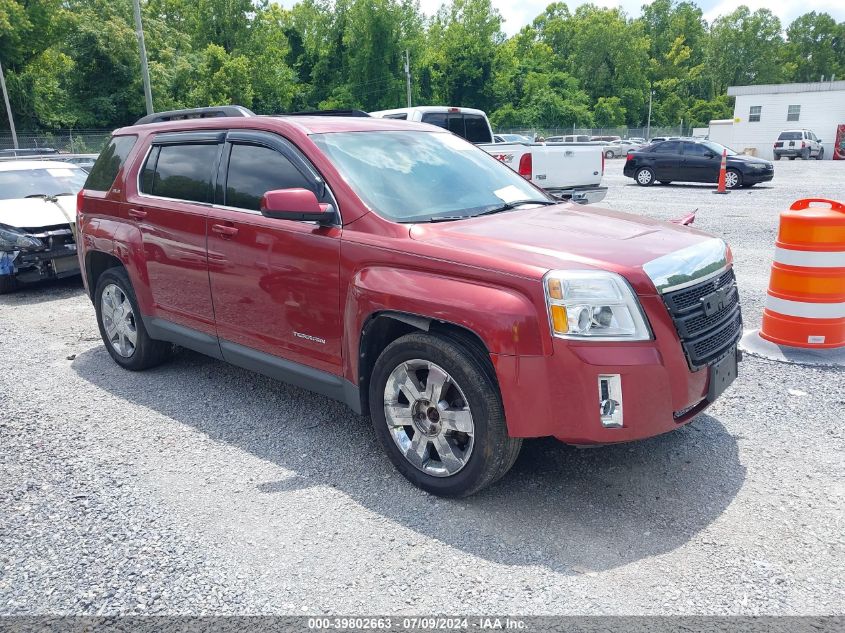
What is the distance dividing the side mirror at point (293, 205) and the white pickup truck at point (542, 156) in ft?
25.9

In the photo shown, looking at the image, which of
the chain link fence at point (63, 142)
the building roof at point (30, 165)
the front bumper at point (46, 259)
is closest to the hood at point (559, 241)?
the front bumper at point (46, 259)

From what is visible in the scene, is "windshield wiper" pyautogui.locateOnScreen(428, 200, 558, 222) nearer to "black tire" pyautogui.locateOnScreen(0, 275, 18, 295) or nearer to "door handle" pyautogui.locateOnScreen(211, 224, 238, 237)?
"door handle" pyautogui.locateOnScreen(211, 224, 238, 237)

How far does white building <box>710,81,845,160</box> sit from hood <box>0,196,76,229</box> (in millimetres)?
49403

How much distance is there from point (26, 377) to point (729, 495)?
5.27m

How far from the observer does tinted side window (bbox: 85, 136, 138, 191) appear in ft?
18.1

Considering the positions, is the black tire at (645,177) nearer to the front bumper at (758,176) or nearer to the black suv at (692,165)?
the black suv at (692,165)

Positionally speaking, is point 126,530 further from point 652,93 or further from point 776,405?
point 652,93

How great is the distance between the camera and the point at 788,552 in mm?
3049

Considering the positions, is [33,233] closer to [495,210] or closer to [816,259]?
[495,210]

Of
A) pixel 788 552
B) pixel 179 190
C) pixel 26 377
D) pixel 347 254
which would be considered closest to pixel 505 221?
pixel 347 254

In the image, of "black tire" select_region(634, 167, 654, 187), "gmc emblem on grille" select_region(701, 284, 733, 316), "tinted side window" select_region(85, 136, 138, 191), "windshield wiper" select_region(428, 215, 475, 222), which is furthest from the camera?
"black tire" select_region(634, 167, 654, 187)

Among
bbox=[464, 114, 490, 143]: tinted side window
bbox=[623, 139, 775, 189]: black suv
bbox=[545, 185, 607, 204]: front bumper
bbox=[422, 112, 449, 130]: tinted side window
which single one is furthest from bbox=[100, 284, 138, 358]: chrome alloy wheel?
bbox=[623, 139, 775, 189]: black suv

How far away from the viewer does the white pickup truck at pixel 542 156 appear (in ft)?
37.7

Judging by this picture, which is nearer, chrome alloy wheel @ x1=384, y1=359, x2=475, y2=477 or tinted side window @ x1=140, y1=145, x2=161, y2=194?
chrome alloy wheel @ x1=384, y1=359, x2=475, y2=477
